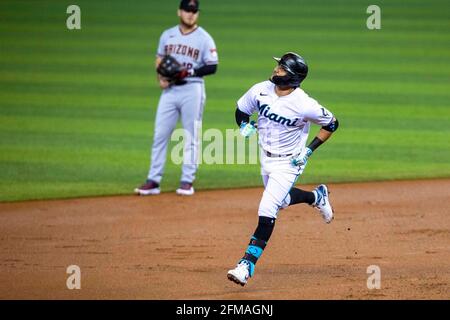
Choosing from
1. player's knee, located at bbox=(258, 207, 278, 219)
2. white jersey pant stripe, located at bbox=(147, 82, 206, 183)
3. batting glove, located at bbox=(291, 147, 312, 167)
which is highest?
white jersey pant stripe, located at bbox=(147, 82, 206, 183)

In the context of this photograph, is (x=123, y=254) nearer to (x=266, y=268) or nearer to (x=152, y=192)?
(x=266, y=268)

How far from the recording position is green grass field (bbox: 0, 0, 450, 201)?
11.7m

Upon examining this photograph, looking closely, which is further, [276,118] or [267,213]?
[276,118]

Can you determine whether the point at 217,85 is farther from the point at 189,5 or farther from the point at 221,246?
the point at 221,246

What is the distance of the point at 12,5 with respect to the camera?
2275 centimetres

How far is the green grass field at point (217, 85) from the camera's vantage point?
11711 millimetres

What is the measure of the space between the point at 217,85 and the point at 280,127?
9147mm

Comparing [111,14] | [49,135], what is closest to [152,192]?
[49,135]

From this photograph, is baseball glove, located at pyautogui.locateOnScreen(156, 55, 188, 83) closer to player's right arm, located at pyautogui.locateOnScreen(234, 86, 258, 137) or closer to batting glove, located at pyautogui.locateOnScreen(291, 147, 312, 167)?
player's right arm, located at pyautogui.locateOnScreen(234, 86, 258, 137)

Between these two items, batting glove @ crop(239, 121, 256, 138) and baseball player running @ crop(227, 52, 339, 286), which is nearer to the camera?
baseball player running @ crop(227, 52, 339, 286)

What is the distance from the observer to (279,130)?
743 cm

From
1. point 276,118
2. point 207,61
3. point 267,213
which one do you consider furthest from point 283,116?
point 207,61

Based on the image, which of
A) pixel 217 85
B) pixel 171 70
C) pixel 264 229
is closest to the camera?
pixel 264 229

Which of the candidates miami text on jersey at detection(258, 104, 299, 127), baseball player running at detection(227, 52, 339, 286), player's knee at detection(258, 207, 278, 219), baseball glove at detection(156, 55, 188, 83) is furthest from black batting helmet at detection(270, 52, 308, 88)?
baseball glove at detection(156, 55, 188, 83)
